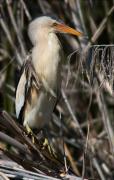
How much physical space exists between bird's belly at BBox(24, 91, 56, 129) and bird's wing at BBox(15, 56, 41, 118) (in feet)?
0.15

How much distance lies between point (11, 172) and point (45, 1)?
1.73 meters

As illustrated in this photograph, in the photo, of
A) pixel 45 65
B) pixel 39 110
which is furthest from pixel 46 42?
pixel 39 110

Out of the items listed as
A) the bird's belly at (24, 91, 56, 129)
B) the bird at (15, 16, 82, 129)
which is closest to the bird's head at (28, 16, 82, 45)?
the bird at (15, 16, 82, 129)

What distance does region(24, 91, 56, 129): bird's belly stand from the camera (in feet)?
8.93

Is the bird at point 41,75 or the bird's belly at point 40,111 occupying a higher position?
the bird at point 41,75

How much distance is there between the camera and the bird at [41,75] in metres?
2.68

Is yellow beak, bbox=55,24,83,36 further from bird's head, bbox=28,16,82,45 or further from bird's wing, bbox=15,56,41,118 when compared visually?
bird's wing, bbox=15,56,41,118

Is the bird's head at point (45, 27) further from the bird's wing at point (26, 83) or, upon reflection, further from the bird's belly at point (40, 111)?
the bird's belly at point (40, 111)

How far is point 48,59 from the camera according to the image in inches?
106

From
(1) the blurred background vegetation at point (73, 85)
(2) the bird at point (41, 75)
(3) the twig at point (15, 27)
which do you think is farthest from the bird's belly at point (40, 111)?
(3) the twig at point (15, 27)

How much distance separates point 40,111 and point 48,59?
0.25 metres

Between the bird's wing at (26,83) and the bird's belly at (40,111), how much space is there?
5 centimetres

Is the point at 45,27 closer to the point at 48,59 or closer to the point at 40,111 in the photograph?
the point at 48,59

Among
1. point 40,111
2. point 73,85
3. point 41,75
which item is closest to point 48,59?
point 41,75
